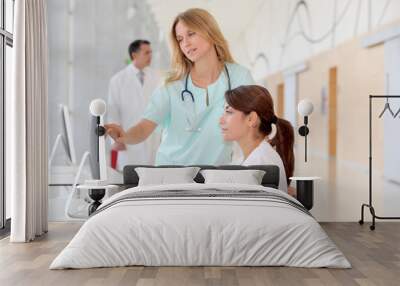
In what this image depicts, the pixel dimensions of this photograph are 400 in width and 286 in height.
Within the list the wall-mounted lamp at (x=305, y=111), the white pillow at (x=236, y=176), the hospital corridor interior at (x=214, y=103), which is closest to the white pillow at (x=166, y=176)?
the hospital corridor interior at (x=214, y=103)

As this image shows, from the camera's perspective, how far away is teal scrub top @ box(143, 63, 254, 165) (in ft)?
23.7

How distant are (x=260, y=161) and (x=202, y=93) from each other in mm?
963

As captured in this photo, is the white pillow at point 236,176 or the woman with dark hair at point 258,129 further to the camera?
the woman with dark hair at point 258,129

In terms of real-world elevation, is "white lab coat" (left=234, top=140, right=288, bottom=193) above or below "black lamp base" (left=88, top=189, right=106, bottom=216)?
above

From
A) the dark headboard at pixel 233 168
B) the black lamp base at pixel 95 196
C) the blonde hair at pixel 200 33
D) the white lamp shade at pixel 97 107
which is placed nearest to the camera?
the black lamp base at pixel 95 196

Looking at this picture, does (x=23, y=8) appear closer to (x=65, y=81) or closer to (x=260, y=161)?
(x=65, y=81)

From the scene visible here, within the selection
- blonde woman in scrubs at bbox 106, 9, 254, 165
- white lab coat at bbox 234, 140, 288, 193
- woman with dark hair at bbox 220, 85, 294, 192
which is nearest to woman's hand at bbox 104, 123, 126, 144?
blonde woman in scrubs at bbox 106, 9, 254, 165

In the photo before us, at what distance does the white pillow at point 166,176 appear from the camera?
666 cm

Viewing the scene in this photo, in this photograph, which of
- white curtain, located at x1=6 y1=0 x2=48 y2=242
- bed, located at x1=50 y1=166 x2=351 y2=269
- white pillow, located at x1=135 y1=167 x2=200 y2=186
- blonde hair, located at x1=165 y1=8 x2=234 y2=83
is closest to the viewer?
bed, located at x1=50 y1=166 x2=351 y2=269

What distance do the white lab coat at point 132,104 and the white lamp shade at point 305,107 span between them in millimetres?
1562

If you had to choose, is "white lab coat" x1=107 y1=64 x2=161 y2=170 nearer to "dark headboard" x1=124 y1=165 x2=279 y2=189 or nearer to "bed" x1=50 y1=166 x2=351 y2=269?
"dark headboard" x1=124 y1=165 x2=279 y2=189

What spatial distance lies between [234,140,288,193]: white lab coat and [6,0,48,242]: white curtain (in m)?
2.17

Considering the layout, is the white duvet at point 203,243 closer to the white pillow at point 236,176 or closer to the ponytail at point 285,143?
the white pillow at point 236,176

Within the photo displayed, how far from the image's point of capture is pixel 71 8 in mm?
7500
